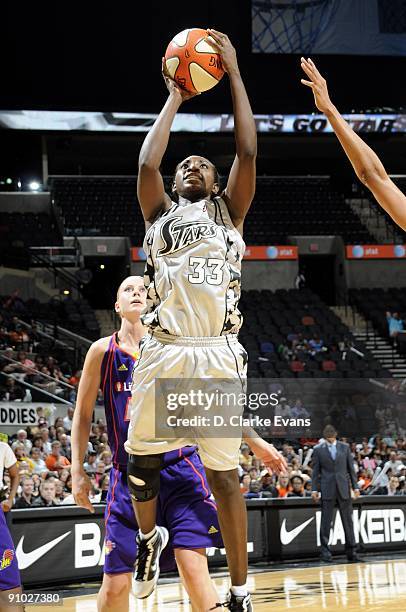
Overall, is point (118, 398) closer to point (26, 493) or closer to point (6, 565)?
point (6, 565)

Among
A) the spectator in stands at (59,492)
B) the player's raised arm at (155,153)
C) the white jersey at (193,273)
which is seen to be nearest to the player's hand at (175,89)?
the player's raised arm at (155,153)

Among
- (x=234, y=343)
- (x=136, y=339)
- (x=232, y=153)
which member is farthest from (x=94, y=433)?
(x=232, y=153)

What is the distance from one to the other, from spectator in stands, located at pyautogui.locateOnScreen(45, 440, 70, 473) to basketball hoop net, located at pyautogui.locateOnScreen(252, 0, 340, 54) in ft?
50.5

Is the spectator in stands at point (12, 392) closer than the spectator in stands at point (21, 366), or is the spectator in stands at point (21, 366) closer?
the spectator in stands at point (12, 392)

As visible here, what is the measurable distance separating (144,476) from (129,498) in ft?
2.70

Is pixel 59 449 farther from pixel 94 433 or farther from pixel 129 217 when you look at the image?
pixel 129 217

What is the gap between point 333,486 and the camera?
447 inches

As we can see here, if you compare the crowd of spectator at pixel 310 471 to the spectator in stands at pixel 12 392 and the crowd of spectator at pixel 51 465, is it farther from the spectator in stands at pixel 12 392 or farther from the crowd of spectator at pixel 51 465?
the spectator in stands at pixel 12 392

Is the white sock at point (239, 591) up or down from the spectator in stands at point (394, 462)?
down

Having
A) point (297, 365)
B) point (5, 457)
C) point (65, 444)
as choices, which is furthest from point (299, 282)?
point (5, 457)

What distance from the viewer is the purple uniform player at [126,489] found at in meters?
4.60

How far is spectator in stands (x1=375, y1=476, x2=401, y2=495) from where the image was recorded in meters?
13.0

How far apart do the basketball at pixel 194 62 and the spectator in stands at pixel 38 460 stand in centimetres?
787

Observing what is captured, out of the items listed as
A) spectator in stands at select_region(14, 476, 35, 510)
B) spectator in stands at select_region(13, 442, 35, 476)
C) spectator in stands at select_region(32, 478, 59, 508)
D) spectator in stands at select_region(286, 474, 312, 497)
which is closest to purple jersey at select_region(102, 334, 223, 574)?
spectator in stands at select_region(14, 476, 35, 510)
